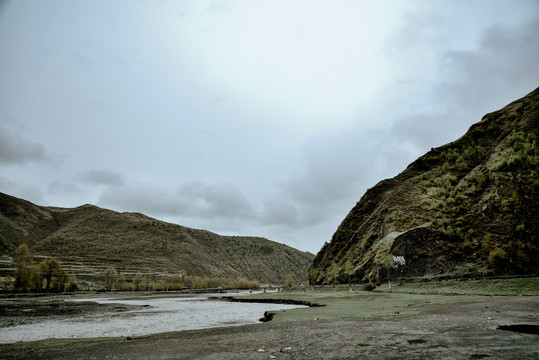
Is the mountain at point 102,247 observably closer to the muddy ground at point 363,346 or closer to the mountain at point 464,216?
the mountain at point 464,216

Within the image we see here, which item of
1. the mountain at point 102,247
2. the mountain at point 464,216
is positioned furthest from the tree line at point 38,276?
the mountain at point 464,216

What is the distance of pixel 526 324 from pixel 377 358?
877 cm

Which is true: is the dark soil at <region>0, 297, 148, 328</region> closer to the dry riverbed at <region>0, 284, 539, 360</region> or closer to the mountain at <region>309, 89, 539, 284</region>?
the dry riverbed at <region>0, 284, 539, 360</region>

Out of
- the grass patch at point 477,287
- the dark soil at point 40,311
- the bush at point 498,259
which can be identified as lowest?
the dark soil at point 40,311

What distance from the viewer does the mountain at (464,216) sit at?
47.5m

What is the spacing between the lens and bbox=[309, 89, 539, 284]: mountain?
4753 centimetres

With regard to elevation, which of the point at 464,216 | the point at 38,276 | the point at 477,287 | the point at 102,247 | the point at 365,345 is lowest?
the point at 38,276

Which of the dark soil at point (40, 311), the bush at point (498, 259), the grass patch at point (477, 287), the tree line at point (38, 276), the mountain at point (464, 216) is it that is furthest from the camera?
the tree line at point (38, 276)

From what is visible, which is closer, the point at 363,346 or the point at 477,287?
the point at 363,346

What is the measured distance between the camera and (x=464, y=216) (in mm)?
56156

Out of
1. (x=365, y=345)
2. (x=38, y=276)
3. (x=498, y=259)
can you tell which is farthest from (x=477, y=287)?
(x=38, y=276)

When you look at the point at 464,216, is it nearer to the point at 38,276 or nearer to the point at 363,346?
the point at 363,346

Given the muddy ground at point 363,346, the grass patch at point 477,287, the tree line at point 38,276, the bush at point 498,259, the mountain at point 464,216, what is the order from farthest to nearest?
the tree line at point 38,276
the mountain at point 464,216
the bush at point 498,259
the grass patch at point 477,287
the muddy ground at point 363,346

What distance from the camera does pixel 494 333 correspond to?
38.1ft
